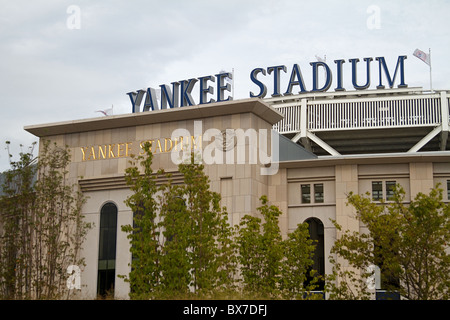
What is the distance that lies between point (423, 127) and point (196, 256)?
6002cm

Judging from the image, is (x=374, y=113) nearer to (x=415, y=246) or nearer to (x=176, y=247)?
(x=415, y=246)

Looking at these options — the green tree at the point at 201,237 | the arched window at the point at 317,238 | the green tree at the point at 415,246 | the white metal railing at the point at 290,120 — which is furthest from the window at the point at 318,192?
the white metal railing at the point at 290,120

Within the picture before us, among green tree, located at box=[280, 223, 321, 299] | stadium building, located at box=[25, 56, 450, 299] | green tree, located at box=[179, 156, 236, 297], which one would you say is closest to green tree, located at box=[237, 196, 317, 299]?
green tree, located at box=[280, 223, 321, 299]

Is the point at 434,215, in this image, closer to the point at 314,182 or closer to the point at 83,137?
the point at 314,182

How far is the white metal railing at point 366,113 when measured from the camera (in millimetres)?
79625

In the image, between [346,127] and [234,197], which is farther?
[346,127]

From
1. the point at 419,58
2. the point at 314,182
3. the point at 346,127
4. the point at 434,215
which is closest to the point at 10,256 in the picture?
the point at 314,182

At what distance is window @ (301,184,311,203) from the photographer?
3772cm

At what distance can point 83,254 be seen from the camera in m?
39.8

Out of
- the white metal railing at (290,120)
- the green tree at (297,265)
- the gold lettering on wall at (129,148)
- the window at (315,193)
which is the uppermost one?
the white metal railing at (290,120)

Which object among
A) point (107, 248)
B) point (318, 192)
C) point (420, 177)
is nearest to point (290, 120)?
point (318, 192)

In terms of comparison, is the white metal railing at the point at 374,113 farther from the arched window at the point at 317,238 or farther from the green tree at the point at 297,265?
the green tree at the point at 297,265

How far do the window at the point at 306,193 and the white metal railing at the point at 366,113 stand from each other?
44622 mm

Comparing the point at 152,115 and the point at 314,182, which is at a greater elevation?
the point at 152,115
